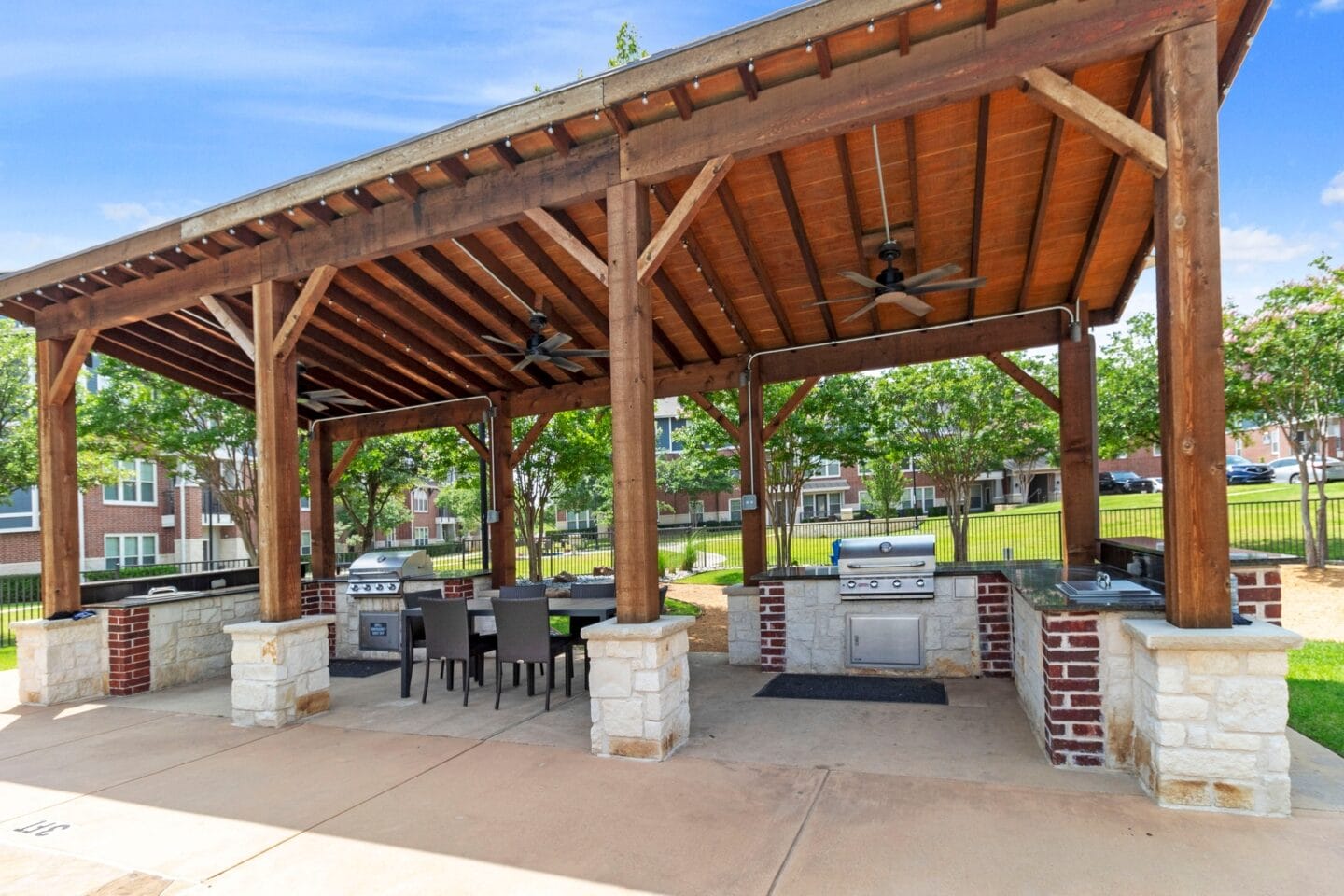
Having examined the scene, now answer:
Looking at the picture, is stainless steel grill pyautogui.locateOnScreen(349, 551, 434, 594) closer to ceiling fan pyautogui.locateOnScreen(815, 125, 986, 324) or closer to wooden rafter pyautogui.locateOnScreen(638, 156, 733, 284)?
wooden rafter pyautogui.locateOnScreen(638, 156, 733, 284)

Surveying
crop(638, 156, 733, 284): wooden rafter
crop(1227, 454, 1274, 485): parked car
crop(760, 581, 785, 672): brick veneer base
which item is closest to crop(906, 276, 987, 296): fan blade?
crop(638, 156, 733, 284): wooden rafter

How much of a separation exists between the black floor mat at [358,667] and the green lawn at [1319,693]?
290 inches

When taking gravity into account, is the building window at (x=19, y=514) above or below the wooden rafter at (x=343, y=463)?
below

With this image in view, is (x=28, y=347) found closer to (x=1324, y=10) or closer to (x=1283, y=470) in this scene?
(x=1324, y=10)

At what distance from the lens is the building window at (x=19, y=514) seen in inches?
669

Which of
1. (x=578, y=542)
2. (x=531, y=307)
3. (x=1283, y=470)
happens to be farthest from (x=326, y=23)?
(x=1283, y=470)

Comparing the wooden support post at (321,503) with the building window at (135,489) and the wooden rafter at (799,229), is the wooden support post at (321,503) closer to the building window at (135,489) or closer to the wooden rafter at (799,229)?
the wooden rafter at (799,229)

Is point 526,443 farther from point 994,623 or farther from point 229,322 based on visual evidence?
point 994,623

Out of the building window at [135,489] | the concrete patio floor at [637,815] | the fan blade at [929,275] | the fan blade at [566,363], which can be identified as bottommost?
the concrete patio floor at [637,815]

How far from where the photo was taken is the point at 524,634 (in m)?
5.25

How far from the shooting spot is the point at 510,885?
256 centimetres

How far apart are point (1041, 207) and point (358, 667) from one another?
303 inches

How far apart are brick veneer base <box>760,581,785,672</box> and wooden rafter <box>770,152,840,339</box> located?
2612mm

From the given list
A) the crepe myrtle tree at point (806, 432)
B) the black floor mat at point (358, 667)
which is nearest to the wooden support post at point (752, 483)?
the crepe myrtle tree at point (806, 432)
